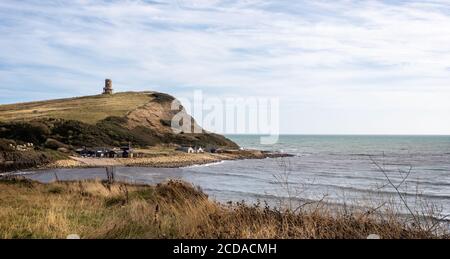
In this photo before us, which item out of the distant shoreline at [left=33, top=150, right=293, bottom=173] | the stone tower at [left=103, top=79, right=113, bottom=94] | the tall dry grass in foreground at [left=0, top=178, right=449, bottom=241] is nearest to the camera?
the tall dry grass in foreground at [left=0, top=178, right=449, bottom=241]

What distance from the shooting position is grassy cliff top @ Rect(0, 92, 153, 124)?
352 ft

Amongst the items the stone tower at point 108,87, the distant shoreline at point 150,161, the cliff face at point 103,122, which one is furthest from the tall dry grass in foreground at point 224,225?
the stone tower at point 108,87

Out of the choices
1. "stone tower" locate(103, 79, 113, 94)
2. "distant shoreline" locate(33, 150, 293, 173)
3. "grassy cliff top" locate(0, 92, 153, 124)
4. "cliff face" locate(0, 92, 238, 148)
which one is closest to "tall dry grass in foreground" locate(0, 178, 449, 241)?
"distant shoreline" locate(33, 150, 293, 173)

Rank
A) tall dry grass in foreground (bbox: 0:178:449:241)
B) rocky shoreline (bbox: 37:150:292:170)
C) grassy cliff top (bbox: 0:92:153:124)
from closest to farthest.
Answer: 1. tall dry grass in foreground (bbox: 0:178:449:241)
2. rocky shoreline (bbox: 37:150:292:170)
3. grassy cliff top (bbox: 0:92:153:124)

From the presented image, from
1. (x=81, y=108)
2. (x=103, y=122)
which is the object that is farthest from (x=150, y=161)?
(x=81, y=108)

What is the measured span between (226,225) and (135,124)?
10353cm

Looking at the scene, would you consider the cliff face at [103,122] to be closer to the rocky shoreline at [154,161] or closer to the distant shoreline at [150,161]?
the rocky shoreline at [154,161]

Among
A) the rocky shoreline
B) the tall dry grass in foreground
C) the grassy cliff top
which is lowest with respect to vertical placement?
the rocky shoreline

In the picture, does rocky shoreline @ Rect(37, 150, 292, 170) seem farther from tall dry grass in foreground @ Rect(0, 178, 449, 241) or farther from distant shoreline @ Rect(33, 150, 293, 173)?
tall dry grass in foreground @ Rect(0, 178, 449, 241)

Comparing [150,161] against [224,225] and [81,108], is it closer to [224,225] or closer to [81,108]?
[81,108]

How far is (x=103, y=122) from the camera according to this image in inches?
4067

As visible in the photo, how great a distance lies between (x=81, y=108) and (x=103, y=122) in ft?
66.1

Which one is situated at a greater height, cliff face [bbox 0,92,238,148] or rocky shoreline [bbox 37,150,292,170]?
cliff face [bbox 0,92,238,148]
